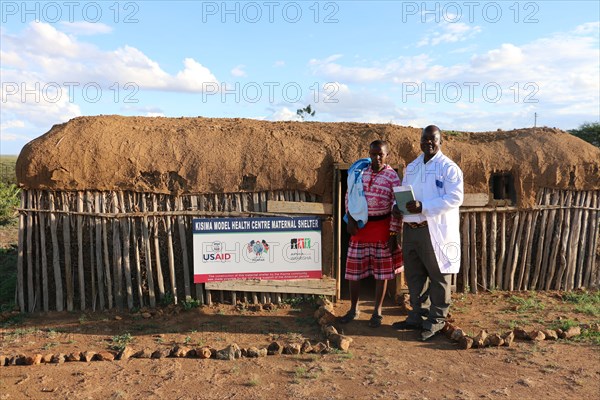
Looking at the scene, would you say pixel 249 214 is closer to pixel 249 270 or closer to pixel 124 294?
Result: pixel 249 270

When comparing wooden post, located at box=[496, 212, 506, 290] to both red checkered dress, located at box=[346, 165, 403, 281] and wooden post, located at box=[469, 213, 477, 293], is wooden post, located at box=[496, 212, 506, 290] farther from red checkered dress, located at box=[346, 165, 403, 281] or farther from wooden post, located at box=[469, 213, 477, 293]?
red checkered dress, located at box=[346, 165, 403, 281]

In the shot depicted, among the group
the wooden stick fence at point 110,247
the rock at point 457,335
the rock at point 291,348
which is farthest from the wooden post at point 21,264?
the rock at point 457,335

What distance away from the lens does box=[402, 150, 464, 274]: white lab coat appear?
194 inches

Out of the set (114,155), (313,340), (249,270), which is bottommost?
(313,340)

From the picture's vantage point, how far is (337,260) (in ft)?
21.9

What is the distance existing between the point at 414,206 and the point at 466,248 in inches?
96.1

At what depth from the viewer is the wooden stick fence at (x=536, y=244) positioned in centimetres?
705

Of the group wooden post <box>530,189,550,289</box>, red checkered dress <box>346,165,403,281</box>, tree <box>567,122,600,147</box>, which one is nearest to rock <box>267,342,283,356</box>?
red checkered dress <box>346,165,403,281</box>

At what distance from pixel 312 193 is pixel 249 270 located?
126 centimetres

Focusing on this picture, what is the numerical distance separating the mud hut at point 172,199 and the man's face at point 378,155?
3.98ft

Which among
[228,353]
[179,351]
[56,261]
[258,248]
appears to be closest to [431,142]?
[258,248]

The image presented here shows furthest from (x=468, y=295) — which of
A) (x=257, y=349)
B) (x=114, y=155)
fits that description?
(x=114, y=155)

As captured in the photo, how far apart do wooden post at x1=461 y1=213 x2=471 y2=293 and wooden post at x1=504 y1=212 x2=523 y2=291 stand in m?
0.58

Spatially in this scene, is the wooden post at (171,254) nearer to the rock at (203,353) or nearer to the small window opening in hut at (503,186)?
the rock at (203,353)
